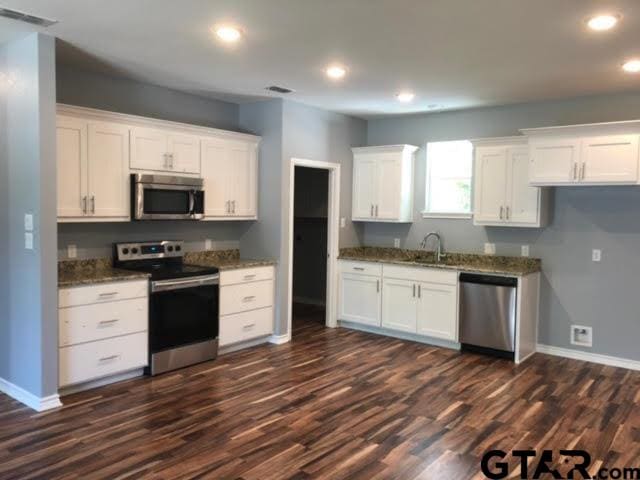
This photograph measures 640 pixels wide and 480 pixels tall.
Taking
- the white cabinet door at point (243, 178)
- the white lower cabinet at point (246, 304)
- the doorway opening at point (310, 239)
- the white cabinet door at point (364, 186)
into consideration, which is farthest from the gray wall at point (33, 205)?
the doorway opening at point (310, 239)

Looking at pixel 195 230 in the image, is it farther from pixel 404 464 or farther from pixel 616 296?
pixel 616 296

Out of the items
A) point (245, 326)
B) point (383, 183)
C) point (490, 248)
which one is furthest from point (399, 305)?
point (245, 326)

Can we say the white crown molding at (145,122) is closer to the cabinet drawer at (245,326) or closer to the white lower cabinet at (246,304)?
the white lower cabinet at (246,304)

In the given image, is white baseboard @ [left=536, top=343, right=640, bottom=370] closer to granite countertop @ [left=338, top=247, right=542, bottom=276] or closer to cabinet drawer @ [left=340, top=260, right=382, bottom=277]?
granite countertop @ [left=338, top=247, right=542, bottom=276]

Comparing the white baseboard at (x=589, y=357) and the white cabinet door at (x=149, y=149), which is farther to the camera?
the white baseboard at (x=589, y=357)

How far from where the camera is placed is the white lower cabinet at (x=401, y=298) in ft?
18.0

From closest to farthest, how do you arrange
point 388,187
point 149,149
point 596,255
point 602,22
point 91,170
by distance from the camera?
point 602,22
point 91,170
point 149,149
point 596,255
point 388,187

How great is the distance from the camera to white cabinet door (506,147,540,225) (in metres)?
5.23

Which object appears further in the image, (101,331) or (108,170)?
(108,170)

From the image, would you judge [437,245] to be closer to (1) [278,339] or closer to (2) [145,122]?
(1) [278,339]

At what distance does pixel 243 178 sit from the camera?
5.57 m

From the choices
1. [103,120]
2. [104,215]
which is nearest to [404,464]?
[104,215]

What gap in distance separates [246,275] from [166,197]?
1105mm

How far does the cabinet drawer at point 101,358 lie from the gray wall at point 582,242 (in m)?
3.66
